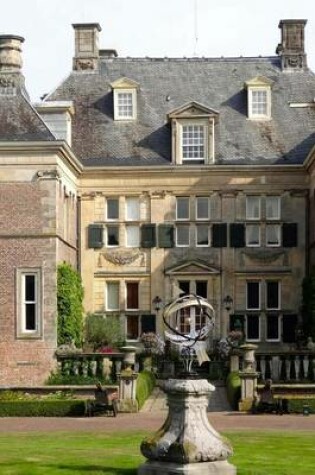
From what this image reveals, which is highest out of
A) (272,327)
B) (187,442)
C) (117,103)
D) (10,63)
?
(10,63)

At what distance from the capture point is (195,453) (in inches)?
Result: 730

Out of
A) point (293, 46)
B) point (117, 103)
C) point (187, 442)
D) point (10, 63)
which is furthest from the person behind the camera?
point (293, 46)

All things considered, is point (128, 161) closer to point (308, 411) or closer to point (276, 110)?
point (276, 110)

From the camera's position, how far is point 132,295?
→ 46.1m

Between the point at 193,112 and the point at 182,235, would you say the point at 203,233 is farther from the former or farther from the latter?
the point at 193,112

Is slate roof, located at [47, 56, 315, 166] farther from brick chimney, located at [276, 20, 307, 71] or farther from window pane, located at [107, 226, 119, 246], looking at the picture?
window pane, located at [107, 226, 119, 246]

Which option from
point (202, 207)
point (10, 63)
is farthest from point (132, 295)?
point (10, 63)

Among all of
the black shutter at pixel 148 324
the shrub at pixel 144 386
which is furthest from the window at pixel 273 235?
the shrub at pixel 144 386

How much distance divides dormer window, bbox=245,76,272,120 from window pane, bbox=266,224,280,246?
15.2 ft

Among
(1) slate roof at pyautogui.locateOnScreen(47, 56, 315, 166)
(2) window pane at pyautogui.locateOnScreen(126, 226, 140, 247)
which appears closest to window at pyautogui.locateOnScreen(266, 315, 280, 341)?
(2) window pane at pyautogui.locateOnScreen(126, 226, 140, 247)

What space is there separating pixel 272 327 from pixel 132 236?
21.8ft

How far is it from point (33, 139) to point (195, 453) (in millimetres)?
22518

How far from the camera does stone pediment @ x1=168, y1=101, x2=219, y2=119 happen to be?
45469mm

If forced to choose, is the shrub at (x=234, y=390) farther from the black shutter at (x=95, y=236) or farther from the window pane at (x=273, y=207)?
the black shutter at (x=95, y=236)
